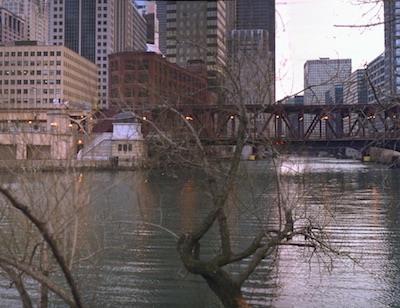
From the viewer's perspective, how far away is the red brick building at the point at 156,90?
8.30 m

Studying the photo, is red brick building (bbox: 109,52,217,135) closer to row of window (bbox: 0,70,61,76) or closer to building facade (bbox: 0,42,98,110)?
building facade (bbox: 0,42,98,110)

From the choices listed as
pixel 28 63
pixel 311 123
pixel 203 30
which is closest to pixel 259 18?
pixel 203 30

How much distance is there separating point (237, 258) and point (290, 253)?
32.4 feet

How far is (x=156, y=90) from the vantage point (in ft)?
27.6

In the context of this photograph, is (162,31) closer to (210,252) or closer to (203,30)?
(203,30)

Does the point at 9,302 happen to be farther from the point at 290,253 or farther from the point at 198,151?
the point at 290,253

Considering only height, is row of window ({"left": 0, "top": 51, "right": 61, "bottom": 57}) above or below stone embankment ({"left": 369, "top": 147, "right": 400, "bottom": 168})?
above

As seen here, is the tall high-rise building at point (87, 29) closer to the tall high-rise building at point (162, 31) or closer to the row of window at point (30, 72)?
the row of window at point (30, 72)

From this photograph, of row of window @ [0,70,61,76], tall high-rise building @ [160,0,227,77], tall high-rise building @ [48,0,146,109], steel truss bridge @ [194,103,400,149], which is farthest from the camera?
tall high-rise building @ [48,0,146,109]

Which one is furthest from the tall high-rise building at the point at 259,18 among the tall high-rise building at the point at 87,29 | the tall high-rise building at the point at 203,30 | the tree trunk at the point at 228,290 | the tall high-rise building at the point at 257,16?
the tall high-rise building at the point at 87,29

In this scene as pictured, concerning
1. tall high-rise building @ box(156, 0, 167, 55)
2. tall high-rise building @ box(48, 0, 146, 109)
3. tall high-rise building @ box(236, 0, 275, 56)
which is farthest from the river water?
tall high-rise building @ box(48, 0, 146, 109)

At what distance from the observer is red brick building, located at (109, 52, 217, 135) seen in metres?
8.30

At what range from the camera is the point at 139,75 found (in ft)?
32.9

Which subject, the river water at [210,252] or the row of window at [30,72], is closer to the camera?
the river water at [210,252]
